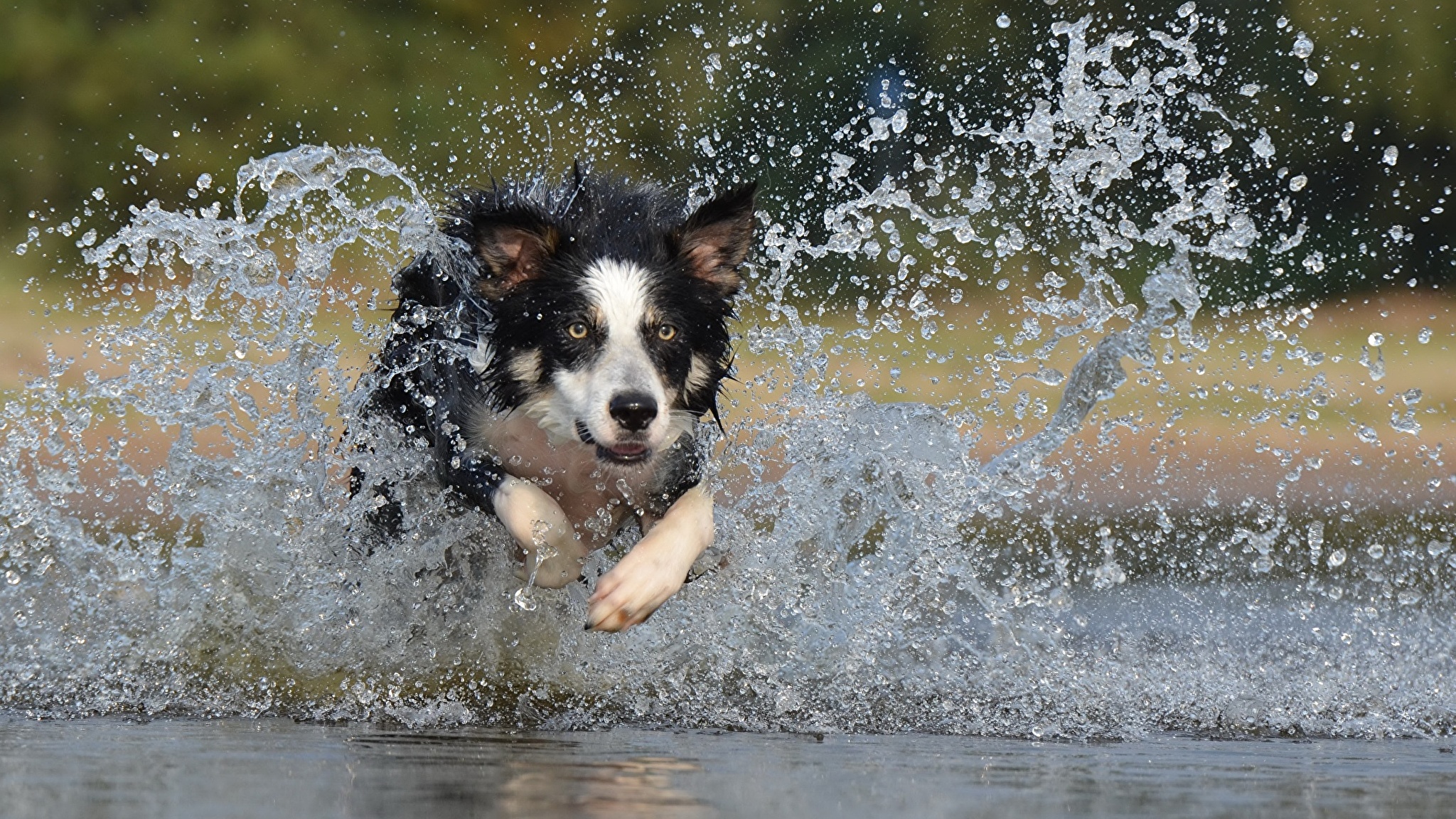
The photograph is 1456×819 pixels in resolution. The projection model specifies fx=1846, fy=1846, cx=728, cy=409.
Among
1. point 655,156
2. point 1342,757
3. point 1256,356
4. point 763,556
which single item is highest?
point 655,156

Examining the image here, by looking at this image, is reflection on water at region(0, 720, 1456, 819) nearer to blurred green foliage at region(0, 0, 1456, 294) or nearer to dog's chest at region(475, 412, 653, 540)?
dog's chest at region(475, 412, 653, 540)

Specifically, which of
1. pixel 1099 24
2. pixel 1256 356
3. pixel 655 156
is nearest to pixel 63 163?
pixel 655 156

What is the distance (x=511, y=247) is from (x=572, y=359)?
0.41 metres

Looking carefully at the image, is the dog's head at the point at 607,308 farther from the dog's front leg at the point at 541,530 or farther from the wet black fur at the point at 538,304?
the dog's front leg at the point at 541,530

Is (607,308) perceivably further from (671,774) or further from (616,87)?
(616,87)

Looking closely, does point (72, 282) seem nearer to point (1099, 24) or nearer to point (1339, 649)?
point (1099, 24)

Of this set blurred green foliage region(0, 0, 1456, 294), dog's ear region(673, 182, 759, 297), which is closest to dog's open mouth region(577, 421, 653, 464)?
dog's ear region(673, 182, 759, 297)

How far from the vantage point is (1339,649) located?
576 centimetres

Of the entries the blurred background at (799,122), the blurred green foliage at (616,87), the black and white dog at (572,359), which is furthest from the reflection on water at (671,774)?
the blurred green foliage at (616,87)

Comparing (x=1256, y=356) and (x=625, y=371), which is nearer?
(x=625, y=371)

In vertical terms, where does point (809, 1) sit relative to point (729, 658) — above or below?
above

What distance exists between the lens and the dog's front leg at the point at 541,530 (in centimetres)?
496

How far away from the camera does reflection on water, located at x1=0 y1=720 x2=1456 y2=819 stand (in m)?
3.29

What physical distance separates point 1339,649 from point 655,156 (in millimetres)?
13202
